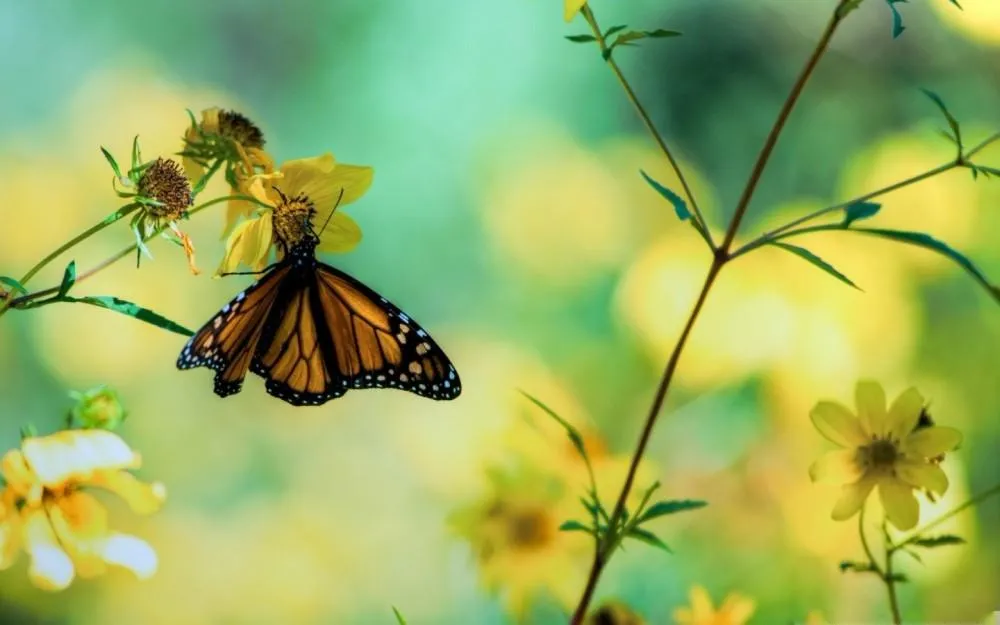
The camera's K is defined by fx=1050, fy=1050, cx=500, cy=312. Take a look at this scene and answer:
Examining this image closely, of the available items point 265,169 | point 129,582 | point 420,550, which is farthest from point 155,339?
point 265,169

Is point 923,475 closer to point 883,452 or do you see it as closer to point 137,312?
point 883,452

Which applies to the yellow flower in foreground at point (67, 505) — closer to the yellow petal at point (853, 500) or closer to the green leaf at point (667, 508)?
the green leaf at point (667, 508)

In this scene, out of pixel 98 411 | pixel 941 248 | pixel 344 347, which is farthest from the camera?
pixel 344 347

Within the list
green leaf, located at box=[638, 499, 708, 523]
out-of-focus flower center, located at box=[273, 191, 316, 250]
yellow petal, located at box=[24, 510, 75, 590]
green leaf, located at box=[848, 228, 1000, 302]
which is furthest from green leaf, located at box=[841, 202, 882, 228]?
yellow petal, located at box=[24, 510, 75, 590]

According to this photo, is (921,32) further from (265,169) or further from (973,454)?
(265,169)

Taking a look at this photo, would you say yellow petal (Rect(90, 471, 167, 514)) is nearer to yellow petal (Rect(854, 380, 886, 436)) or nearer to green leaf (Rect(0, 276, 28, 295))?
green leaf (Rect(0, 276, 28, 295))

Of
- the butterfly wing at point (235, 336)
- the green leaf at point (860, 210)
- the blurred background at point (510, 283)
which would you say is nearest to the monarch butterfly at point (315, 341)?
the butterfly wing at point (235, 336)

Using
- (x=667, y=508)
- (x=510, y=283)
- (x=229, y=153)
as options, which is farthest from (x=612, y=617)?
(x=510, y=283)
